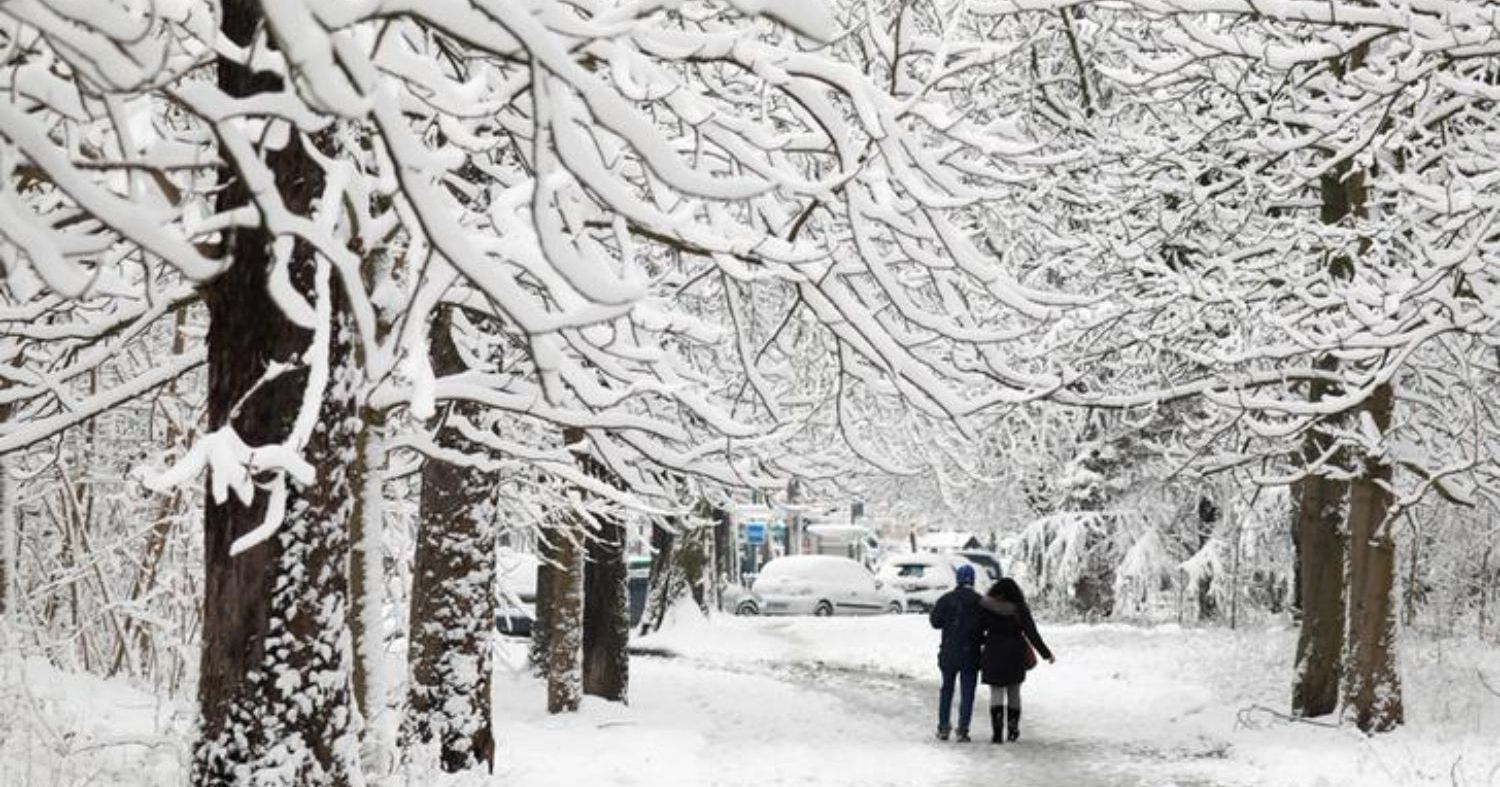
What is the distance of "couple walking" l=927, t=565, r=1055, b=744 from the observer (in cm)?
1398

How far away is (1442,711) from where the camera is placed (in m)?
13.4

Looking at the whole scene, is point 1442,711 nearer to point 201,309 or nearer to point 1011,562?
point 201,309

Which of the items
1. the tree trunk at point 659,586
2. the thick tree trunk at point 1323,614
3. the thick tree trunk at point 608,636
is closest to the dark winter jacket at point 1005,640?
the thick tree trunk at point 1323,614

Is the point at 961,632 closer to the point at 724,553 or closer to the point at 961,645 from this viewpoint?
the point at 961,645

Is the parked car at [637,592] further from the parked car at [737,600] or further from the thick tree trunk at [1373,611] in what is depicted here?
the thick tree trunk at [1373,611]

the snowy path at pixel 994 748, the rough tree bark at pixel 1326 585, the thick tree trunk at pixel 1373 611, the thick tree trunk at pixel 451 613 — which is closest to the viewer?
the thick tree trunk at pixel 451 613

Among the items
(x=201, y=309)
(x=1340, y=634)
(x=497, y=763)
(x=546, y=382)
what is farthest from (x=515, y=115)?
(x=1340, y=634)

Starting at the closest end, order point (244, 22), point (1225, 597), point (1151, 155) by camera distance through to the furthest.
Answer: point (244, 22), point (1151, 155), point (1225, 597)

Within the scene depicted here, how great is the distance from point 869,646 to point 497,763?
16.8 meters

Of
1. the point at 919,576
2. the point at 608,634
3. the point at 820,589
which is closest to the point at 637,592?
the point at 820,589

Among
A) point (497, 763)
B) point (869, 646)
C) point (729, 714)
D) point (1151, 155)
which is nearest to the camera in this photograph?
point (497, 763)

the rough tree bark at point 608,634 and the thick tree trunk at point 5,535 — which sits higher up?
the thick tree trunk at point 5,535

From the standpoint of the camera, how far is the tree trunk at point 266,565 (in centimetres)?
486

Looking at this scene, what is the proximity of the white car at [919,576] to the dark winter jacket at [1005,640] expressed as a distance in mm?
25159
